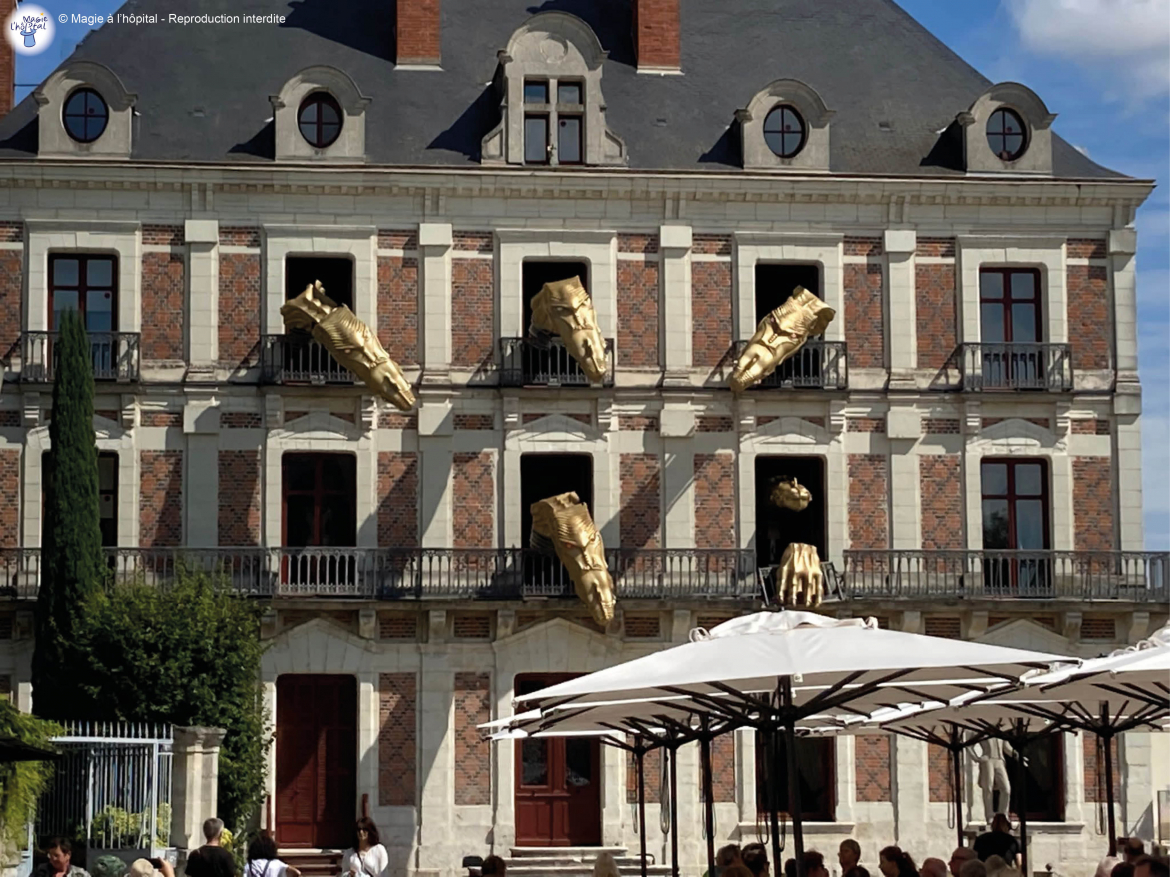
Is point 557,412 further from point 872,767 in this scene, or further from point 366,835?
point 366,835

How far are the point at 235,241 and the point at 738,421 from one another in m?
7.92

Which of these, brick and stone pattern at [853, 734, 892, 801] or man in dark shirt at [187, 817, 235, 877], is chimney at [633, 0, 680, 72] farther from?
man in dark shirt at [187, 817, 235, 877]

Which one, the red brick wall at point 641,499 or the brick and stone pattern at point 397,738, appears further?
the red brick wall at point 641,499

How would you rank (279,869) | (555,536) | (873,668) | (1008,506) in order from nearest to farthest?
(873,668) → (279,869) → (555,536) → (1008,506)

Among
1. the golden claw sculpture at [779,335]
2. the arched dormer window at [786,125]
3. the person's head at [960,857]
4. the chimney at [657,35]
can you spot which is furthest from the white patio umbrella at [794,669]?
the chimney at [657,35]

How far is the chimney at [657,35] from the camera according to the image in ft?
110

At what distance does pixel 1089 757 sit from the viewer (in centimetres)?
3142

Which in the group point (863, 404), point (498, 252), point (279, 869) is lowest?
point (279, 869)

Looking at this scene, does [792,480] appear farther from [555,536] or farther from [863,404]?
[555,536]

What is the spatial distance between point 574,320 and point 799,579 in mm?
4945

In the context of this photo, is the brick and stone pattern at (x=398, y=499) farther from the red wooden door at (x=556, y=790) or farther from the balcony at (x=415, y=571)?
the red wooden door at (x=556, y=790)

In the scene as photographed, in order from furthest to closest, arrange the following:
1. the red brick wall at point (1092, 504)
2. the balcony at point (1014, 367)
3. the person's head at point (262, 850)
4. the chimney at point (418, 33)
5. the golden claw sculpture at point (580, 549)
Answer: the chimney at point (418, 33) → the red brick wall at point (1092, 504) → the balcony at point (1014, 367) → the golden claw sculpture at point (580, 549) → the person's head at point (262, 850)

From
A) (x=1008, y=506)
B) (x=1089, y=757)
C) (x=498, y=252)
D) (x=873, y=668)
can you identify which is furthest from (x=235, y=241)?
(x=873, y=668)

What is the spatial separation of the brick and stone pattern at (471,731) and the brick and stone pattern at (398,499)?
220 cm
